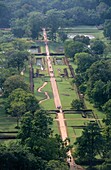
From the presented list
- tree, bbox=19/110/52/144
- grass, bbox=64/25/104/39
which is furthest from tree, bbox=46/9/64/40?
tree, bbox=19/110/52/144

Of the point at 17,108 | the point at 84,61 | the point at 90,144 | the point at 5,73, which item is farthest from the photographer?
the point at 84,61

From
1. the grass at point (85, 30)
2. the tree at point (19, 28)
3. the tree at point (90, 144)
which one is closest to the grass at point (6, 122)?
the tree at point (90, 144)

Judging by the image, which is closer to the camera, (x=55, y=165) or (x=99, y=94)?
(x=55, y=165)

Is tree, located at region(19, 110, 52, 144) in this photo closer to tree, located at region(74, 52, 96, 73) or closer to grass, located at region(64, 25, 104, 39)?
tree, located at region(74, 52, 96, 73)

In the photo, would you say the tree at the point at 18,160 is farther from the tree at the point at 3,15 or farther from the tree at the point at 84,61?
the tree at the point at 3,15

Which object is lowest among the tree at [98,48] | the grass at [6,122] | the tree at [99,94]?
the grass at [6,122]

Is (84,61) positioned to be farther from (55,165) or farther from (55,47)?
(55,165)

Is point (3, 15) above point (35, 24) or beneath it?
above

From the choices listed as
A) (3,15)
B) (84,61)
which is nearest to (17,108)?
(84,61)

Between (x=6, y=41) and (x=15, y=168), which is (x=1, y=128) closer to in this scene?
(x=15, y=168)
